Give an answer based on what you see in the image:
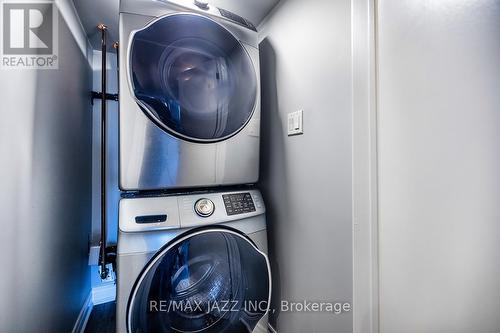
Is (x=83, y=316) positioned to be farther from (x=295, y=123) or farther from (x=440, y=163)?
(x=440, y=163)

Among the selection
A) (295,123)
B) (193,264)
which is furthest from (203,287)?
(295,123)

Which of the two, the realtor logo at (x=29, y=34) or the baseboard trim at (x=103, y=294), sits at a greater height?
the realtor logo at (x=29, y=34)

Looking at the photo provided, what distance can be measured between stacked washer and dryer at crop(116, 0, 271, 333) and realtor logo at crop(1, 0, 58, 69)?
1.26 ft

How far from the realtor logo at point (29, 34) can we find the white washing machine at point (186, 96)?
38 centimetres

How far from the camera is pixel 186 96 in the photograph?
1.00 meters

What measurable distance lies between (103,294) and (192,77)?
A: 180 centimetres

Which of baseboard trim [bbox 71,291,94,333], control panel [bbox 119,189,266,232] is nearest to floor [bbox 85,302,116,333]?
baseboard trim [bbox 71,291,94,333]

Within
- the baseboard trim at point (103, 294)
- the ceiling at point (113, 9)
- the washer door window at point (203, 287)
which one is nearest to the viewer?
the washer door window at point (203, 287)

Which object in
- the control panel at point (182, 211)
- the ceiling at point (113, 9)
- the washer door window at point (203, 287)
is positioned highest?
the ceiling at point (113, 9)

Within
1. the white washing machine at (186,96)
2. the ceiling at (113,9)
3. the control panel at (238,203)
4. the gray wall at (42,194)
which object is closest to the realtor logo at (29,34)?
the gray wall at (42,194)

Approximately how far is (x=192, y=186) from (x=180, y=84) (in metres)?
0.46

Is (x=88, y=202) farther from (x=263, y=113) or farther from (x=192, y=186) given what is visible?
(x=263, y=113)

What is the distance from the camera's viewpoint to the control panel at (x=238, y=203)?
3.40 ft

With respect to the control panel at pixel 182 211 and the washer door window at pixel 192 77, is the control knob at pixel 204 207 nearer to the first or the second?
the control panel at pixel 182 211
